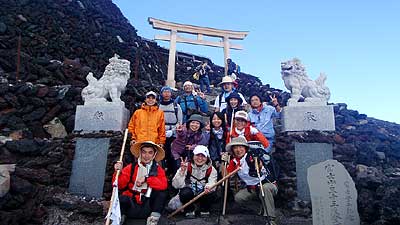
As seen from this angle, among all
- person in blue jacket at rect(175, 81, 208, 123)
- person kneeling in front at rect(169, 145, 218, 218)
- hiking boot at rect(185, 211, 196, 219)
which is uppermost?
person in blue jacket at rect(175, 81, 208, 123)

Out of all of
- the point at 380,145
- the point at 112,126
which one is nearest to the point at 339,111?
the point at 380,145

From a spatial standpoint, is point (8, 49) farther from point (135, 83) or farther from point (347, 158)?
point (347, 158)

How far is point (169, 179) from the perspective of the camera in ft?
18.4

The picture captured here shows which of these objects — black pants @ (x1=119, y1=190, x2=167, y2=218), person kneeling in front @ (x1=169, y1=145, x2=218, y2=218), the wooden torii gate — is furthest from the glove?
the wooden torii gate

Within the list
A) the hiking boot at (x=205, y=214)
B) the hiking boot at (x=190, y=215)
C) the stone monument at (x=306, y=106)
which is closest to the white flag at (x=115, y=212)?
the hiking boot at (x=190, y=215)

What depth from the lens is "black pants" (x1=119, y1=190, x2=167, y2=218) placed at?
434 centimetres

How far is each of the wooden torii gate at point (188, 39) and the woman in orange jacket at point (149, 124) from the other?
315 inches

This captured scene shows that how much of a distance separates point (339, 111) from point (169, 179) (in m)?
6.70

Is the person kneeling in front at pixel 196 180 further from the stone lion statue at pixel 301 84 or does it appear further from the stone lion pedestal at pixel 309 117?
the stone lion statue at pixel 301 84

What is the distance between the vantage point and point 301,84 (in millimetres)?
6340

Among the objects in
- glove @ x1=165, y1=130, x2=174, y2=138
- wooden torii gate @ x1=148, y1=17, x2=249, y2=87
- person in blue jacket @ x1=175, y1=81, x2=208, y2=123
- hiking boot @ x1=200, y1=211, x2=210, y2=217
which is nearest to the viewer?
hiking boot @ x1=200, y1=211, x2=210, y2=217

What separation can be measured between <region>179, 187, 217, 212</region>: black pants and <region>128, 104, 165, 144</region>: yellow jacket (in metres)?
1.10

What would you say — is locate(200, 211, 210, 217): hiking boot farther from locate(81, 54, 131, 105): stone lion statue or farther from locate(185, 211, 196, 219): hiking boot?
locate(81, 54, 131, 105): stone lion statue

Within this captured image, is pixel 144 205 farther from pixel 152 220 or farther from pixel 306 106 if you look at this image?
pixel 306 106
